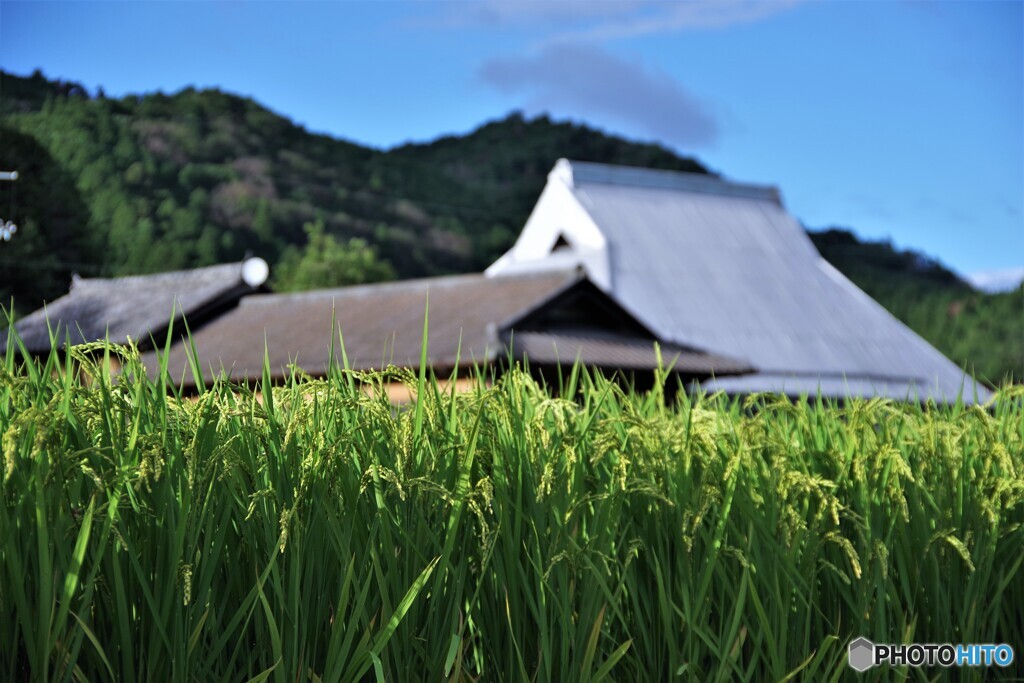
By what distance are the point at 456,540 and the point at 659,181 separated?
26.4 m

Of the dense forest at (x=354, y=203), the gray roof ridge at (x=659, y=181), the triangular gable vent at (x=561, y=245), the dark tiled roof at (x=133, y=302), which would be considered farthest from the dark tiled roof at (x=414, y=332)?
the gray roof ridge at (x=659, y=181)

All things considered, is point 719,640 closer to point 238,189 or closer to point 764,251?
point 764,251

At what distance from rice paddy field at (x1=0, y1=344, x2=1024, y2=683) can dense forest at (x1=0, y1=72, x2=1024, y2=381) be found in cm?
1681

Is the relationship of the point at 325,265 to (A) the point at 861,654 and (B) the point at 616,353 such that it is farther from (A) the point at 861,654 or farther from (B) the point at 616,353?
(A) the point at 861,654

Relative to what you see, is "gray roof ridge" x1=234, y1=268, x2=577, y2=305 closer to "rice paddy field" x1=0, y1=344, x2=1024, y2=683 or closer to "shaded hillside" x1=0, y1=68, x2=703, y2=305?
"shaded hillside" x1=0, y1=68, x2=703, y2=305

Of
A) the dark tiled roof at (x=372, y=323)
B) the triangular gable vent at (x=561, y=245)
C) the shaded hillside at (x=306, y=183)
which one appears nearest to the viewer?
the dark tiled roof at (x=372, y=323)

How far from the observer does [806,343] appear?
24.7 metres

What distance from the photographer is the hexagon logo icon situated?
3.61m

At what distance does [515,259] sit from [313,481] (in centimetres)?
2422

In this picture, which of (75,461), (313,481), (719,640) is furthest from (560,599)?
(75,461)

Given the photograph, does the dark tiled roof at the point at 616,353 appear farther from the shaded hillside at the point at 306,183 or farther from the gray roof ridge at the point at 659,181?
the shaded hillside at the point at 306,183

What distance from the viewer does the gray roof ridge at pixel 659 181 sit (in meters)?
26.9

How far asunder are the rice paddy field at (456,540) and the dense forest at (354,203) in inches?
662

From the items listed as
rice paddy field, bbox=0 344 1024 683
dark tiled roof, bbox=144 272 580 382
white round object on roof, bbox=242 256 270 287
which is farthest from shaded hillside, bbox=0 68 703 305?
rice paddy field, bbox=0 344 1024 683
